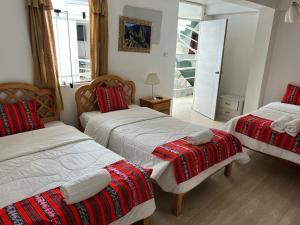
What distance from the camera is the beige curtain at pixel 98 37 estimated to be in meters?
3.02

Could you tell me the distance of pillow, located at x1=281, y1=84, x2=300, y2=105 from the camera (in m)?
3.90

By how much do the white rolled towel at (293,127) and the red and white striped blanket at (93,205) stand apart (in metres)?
1.84

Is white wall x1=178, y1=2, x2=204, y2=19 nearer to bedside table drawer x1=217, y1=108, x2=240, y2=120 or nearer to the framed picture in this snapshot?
the framed picture

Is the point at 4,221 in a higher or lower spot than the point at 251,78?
lower

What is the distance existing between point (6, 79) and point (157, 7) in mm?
2540

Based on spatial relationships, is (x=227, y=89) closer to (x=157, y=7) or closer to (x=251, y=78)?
(x=251, y=78)

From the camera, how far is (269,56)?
4340mm

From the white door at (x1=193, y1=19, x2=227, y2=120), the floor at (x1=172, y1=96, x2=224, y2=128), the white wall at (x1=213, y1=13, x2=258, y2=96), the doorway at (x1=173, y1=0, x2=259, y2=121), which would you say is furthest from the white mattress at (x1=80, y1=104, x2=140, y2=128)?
the white wall at (x1=213, y1=13, x2=258, y2=96)

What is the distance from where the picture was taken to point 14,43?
2502mm

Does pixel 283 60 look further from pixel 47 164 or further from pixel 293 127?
pixel 47 164

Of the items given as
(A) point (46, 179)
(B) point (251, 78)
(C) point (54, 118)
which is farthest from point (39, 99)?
(B) point (251, 78)

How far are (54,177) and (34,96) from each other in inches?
57.0

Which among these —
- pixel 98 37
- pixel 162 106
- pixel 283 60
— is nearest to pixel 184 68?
pixel 283 60

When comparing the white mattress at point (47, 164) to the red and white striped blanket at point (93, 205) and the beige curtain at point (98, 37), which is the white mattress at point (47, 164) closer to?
the red and white striped blanket at point (93, 205)
